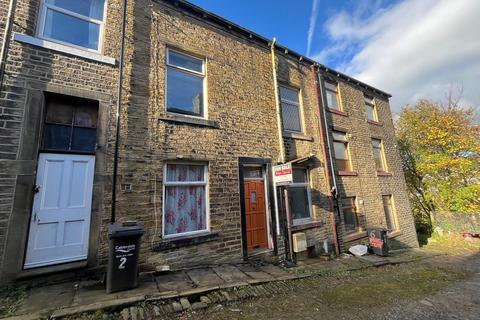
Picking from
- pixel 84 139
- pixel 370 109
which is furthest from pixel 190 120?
pixel 370 109

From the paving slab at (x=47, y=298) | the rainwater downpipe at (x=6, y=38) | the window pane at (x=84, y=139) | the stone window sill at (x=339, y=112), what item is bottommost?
the paving slab at (x=47, y=298)

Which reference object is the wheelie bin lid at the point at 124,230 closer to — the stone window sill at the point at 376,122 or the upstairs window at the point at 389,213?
the upstairs window at the point at 389,213

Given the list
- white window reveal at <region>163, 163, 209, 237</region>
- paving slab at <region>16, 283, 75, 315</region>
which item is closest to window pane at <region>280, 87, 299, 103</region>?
white window reveal at <region>163, 163, 209, 237</region>

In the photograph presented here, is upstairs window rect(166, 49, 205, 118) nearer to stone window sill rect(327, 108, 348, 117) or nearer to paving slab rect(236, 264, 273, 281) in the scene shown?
paving slab rect(236, 264, 273, 281)

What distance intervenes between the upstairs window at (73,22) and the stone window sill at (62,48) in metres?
0.27

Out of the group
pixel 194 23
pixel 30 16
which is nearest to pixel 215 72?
pixel 194 23

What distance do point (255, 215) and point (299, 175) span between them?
8.62 feet

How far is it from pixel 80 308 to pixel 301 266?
5.37m

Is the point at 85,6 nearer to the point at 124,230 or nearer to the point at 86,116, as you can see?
the point at 86,116

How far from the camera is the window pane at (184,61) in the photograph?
6668 mm

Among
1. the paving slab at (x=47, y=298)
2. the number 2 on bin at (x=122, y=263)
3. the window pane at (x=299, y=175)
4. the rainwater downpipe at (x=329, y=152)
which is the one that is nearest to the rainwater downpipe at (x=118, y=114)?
the number 2 on bin at (x=122, y=263)

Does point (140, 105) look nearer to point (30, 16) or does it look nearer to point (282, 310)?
point (30, 16)

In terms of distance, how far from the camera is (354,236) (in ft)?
31.4

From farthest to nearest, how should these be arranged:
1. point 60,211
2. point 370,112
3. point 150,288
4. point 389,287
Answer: point 370,112
point 389,287
point 60,211
point 150,288
